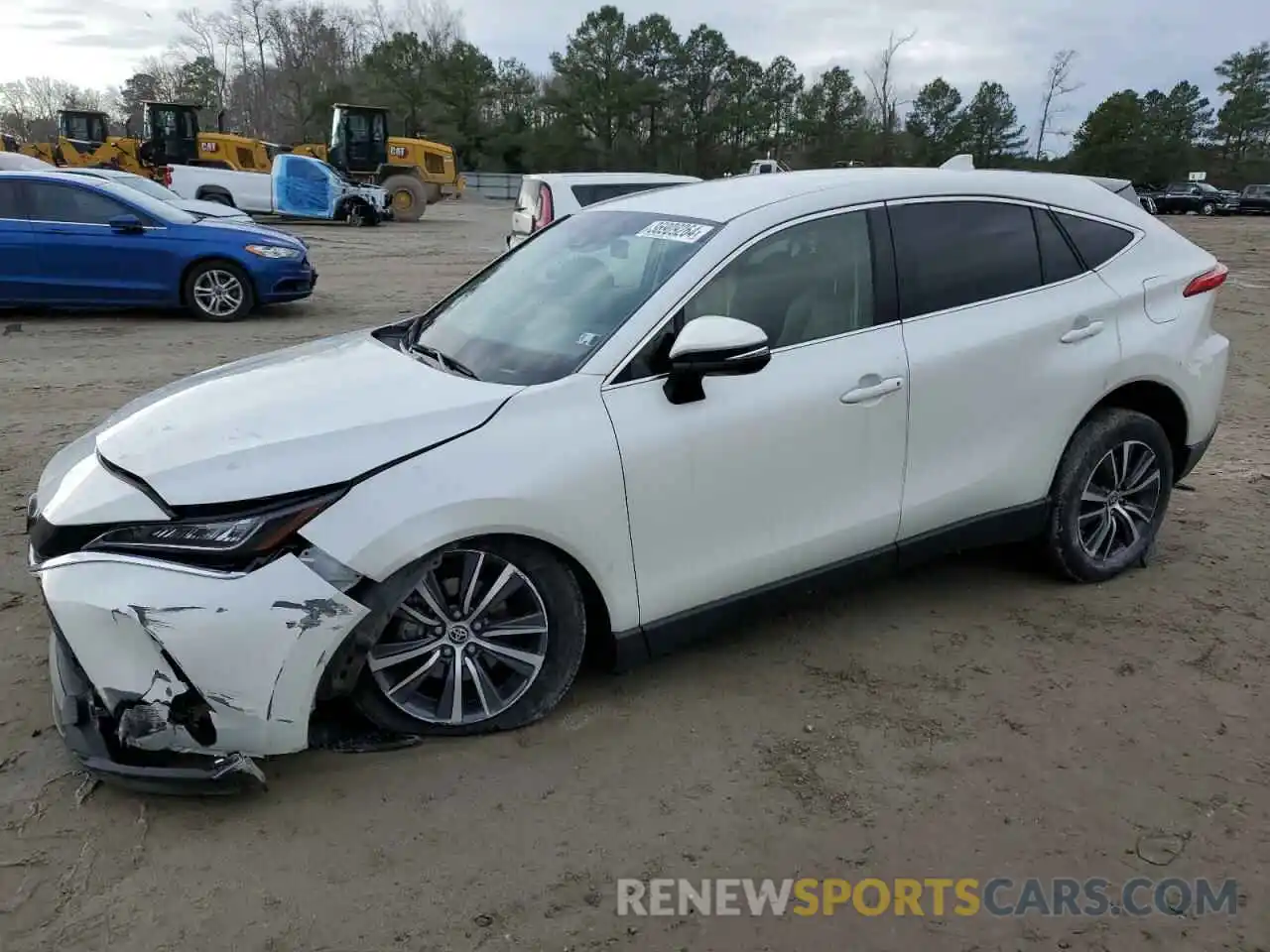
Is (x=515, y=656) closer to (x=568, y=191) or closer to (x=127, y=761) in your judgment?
(x=127, y=761)

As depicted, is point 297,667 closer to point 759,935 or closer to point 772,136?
point 759,935

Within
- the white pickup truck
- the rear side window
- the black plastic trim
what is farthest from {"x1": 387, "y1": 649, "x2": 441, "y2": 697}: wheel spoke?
the white pickup truck

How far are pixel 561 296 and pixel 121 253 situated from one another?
8802mm

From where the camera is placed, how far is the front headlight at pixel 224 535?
261 cm

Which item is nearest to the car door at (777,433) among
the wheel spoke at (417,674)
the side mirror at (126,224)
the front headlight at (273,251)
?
the wheel spoke at (417,674)

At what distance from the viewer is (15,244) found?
10219 mm

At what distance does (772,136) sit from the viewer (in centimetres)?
6706

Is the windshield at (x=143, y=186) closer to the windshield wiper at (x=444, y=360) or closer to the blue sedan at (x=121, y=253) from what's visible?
the blue sedan at (x=121, y=253)

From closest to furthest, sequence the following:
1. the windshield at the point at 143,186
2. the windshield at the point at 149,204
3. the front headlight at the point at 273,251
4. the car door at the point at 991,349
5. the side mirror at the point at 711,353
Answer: the side mirror at the point at 711,353 < the car door at the point at 991,349 < the windshield at the point at 149,204 < the front headlight at the point at 273,251 < the windshield at the point at 143,186

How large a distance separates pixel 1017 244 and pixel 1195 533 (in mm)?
1960

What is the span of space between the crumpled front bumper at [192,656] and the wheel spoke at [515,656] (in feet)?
1.54

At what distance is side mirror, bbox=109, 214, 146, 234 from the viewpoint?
33.8 feet

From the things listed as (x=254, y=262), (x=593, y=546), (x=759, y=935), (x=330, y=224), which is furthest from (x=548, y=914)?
(x=330, y=224)

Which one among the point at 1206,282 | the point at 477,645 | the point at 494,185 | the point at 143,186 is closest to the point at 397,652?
the point at 477,645
